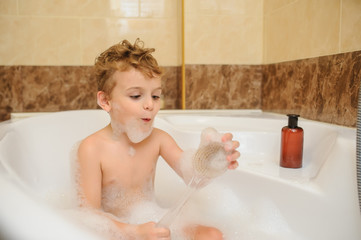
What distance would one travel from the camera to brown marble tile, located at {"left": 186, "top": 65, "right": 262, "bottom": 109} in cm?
184

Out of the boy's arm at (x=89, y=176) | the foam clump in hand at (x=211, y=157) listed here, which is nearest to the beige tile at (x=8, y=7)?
the boy's arm at (x=89, y=176)

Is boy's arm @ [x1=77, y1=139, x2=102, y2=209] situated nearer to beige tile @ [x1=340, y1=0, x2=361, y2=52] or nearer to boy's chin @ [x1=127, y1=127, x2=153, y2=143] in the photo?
boy's chin @ [x1=127, y1=127, x2=153, y2=143]

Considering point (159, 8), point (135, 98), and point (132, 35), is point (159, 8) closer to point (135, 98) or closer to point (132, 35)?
point (132, 35)

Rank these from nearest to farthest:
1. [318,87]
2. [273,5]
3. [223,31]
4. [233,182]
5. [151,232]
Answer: [151,232] → [233,182] → [318,87] → [273,5] → [223,31]

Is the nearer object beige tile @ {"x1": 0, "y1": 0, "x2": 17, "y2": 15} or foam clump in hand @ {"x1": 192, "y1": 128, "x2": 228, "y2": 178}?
foam clump in hand @ {"x1": 192, "y1": 128, "x2": 228, "y2": 178}

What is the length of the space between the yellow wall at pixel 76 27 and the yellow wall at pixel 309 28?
0.54 meters

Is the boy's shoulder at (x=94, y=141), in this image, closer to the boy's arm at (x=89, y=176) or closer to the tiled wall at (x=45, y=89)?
the boy's arm at (x=89, y=176)

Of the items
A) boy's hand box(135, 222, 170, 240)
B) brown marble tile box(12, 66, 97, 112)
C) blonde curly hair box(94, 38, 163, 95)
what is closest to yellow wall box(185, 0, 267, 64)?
brown marble tile box(12, 66, 97, 112)

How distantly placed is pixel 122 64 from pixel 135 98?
0.34ft

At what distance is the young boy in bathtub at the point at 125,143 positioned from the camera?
923 millimetres

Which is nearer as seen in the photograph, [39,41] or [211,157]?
[211,157]

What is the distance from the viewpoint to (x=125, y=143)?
105 centimetres

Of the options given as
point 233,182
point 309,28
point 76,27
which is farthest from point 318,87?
point 76,27

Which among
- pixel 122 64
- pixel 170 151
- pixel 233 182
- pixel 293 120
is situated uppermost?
pixel 122 64
